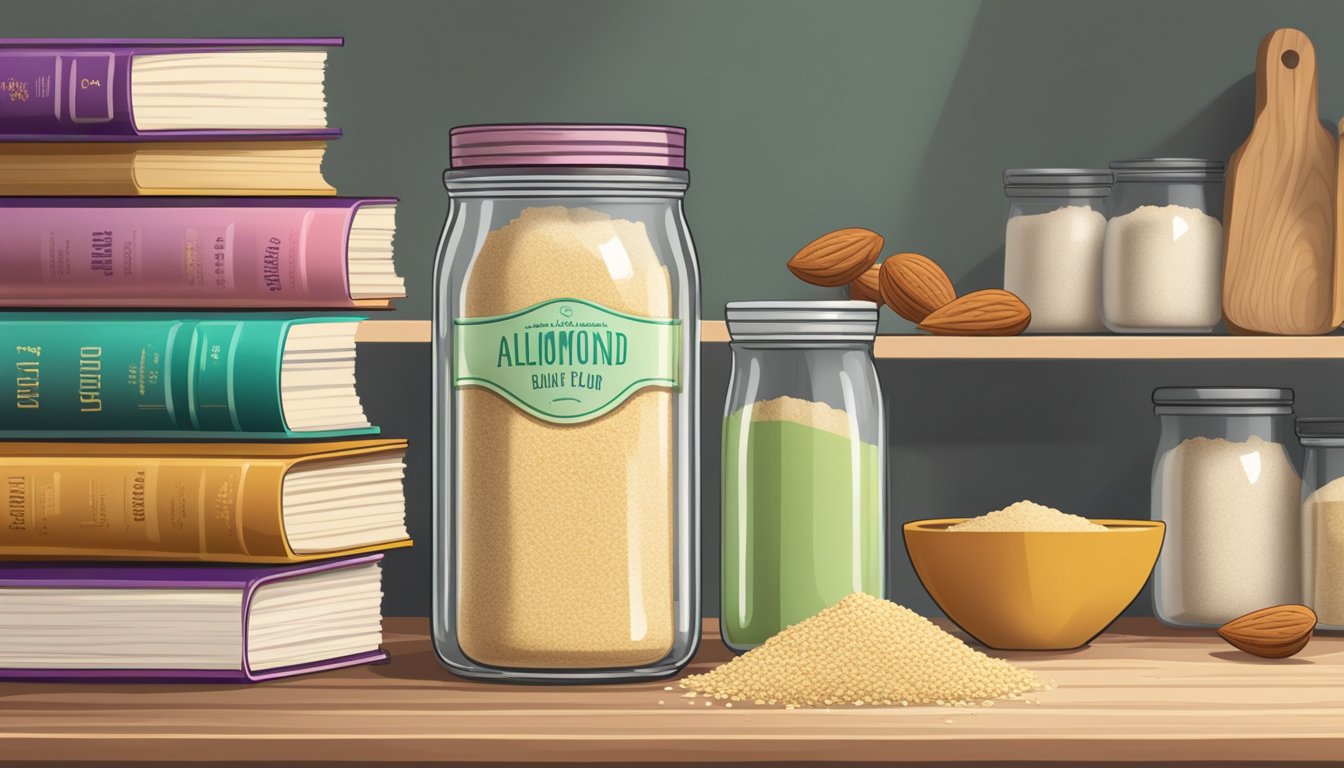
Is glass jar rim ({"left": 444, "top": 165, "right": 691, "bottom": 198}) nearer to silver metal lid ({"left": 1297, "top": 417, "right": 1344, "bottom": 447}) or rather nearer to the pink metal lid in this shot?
the pink metal lid

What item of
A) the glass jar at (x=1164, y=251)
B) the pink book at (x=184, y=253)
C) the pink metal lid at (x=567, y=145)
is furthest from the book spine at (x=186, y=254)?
the glass jar at (x=1164, y=251)

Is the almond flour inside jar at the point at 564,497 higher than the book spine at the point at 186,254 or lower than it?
lower

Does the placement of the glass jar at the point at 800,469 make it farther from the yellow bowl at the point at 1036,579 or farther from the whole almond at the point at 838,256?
the whole almond at the point at 838,256

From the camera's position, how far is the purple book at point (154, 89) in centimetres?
107

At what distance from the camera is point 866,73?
1.42 meters

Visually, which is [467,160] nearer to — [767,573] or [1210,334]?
[767,573]

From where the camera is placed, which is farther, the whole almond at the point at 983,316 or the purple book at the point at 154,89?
the whole almond at the point at 983,316

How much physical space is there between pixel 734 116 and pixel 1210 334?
43cm

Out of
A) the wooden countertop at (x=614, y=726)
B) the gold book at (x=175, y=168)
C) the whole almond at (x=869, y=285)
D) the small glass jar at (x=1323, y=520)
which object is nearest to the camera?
the wooden countertop at (x=614, y=726)

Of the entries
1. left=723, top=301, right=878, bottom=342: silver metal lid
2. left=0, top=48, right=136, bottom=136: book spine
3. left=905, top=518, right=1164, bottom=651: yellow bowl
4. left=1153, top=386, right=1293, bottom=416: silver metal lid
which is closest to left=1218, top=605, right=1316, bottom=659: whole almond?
left=905, top=518, right=1164, bottom=651: yellow bowl

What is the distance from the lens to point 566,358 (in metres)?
1.00

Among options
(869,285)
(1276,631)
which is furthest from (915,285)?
(1276,631)

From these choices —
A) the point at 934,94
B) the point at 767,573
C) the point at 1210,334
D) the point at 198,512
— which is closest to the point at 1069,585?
the point at 767,573

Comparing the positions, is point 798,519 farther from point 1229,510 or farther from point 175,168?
point 175,168
